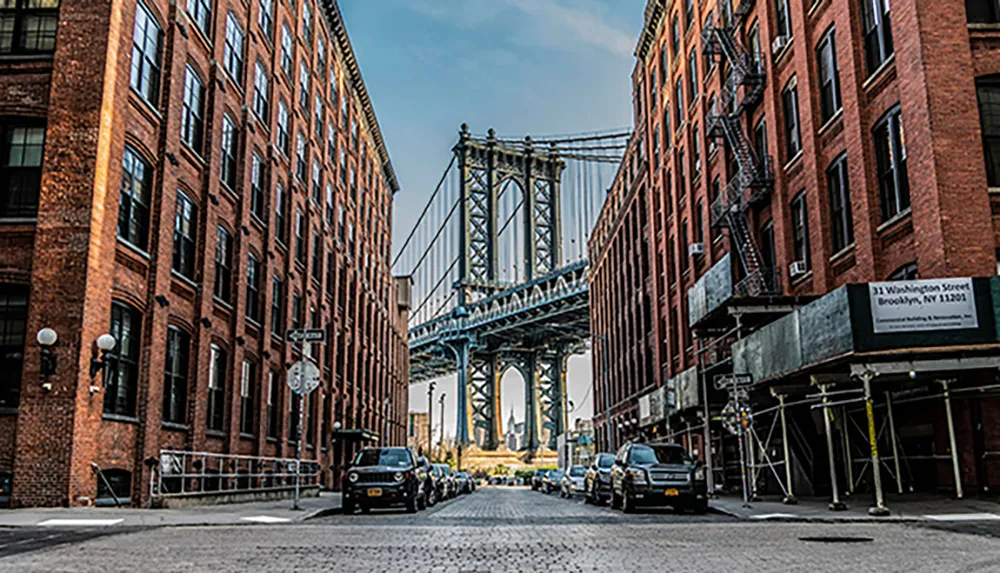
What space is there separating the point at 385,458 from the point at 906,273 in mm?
13185

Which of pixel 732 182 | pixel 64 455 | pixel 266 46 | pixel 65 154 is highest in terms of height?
pixel 266 46

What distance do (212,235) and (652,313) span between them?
1044 inches

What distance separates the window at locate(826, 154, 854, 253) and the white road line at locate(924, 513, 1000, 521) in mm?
9254

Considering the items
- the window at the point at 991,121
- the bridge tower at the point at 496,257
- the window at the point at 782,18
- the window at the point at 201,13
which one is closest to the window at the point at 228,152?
the window at the point at 201,13

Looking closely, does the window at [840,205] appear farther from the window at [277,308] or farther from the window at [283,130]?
the window at [283,130]

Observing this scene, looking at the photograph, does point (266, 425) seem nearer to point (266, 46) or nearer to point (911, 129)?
point (266, 46)

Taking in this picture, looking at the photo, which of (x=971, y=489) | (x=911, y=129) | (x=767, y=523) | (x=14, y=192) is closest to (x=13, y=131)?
(x=14, y=192)

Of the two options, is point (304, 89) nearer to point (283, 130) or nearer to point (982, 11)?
point (283, 130)

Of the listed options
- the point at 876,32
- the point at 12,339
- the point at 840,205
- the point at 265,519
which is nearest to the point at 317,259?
the point at 12,339

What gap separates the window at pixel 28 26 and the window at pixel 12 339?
5.44 m

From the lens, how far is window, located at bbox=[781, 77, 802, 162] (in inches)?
1073

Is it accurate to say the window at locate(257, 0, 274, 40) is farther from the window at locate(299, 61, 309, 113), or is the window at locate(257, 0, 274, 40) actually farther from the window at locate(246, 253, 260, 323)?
the window at locate(246, 253, 260, 323)

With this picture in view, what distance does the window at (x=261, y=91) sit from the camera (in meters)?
32.4

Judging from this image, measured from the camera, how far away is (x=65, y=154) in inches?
771
